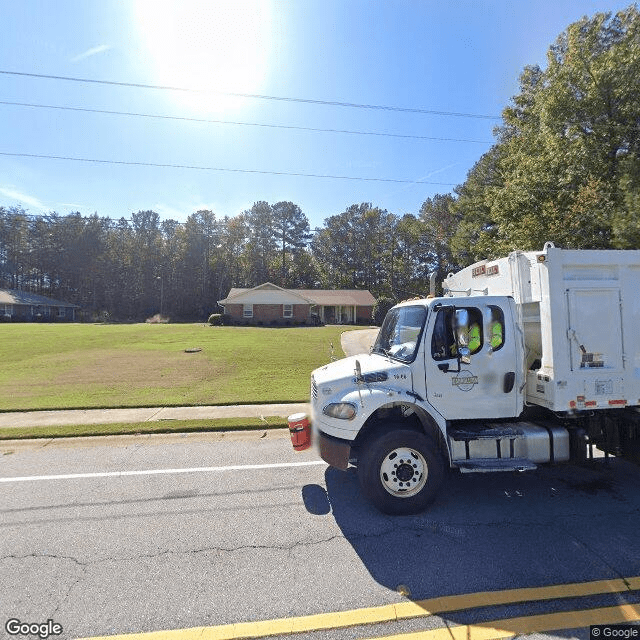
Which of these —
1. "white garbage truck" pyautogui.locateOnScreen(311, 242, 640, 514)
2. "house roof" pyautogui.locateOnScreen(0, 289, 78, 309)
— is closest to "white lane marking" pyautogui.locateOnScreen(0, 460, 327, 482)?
"white garbage truck" pyautogui.locateOnScreen(311, 242, 640, 514)

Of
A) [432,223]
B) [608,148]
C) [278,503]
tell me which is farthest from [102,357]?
[432,223]

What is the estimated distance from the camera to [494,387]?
460 cm

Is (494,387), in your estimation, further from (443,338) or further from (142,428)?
(142,428)

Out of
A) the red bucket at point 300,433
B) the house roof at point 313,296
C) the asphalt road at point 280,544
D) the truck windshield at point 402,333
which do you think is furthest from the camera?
the house roof at point 313,296

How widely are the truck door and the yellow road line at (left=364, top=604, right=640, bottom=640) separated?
2019 millimetres

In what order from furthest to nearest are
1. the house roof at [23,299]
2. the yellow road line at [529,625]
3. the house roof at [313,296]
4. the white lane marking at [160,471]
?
1. the house roof at [23,299]
2. the house roof at [313,296]
3. the white lane marking at [160,471]
4. the yellow road line at [529,625]

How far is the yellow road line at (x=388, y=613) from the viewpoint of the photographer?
2.63m

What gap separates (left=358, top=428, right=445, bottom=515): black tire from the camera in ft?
13.7

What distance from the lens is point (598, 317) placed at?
448cm

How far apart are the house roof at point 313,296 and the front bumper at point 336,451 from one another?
139ft

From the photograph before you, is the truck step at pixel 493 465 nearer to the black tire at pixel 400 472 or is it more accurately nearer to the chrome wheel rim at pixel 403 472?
the black tire at pixel 400 472

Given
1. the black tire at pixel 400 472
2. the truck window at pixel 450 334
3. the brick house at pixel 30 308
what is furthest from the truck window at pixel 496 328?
the brick house at pixel 30 308

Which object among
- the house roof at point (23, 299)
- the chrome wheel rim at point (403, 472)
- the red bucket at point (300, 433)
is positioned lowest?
the chrome wheel rim at point (403, 472)

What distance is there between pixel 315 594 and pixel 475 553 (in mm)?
1465
